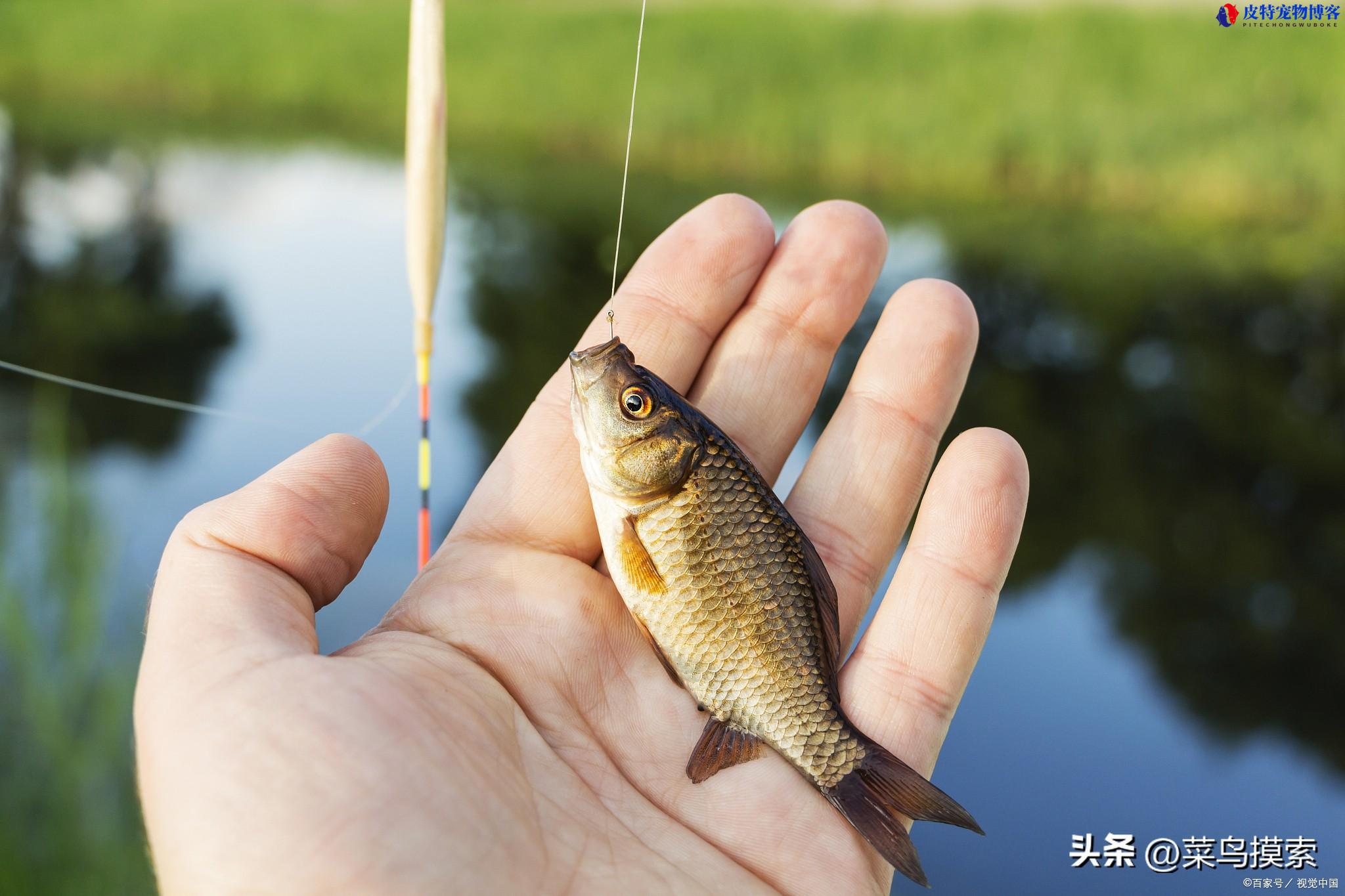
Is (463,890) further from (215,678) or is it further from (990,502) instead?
(990,502)

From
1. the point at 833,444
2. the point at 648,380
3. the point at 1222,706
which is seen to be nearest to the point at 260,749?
the point at 648,380

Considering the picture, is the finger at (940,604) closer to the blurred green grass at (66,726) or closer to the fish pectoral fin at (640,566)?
the fish pectoral fin at (640,566)

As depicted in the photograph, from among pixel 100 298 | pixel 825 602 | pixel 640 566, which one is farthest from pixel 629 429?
pixel 100 298

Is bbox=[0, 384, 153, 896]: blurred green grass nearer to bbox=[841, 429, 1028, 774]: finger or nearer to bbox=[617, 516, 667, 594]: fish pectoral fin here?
bbox=[617, 516, 667, 594]: fish pectoral fin

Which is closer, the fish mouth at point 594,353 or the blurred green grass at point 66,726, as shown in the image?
the fish mouth at point 594,353

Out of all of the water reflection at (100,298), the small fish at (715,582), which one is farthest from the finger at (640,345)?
the water reflection at (100,298)

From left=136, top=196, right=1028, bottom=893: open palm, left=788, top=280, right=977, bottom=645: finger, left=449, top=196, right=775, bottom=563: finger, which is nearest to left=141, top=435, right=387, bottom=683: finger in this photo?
left=136, top=196, right=1028, bottom=893: open palm
